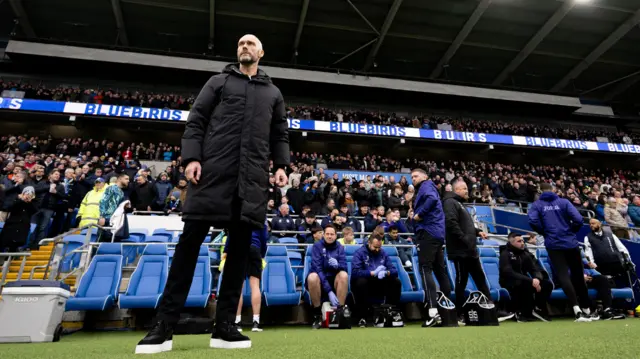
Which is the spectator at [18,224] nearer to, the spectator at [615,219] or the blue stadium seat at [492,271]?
the blue stadium seat at [492,271]

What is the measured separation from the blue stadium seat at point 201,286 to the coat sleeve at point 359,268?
70.7 inches

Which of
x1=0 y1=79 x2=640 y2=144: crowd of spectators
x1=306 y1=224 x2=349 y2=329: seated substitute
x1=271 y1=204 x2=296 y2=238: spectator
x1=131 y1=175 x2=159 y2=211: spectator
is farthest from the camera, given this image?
x1=0 y1=79 x2=640 y2=144: crowd of spectators

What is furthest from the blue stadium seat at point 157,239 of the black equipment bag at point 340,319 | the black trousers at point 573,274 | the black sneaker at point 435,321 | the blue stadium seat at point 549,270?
the blue stadium seat at point 549,270

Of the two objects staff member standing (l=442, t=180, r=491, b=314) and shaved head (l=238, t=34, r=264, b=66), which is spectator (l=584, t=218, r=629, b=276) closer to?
staff member standing (l=442, t=180, r=491, b=314)

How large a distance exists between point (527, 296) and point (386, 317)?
202 cm

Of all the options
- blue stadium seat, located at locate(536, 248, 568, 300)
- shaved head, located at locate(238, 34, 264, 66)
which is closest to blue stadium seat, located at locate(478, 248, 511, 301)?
blue stadium seat, located at locate(536, 248, 568, 300)

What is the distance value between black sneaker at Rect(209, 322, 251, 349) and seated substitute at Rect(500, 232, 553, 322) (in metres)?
4.19

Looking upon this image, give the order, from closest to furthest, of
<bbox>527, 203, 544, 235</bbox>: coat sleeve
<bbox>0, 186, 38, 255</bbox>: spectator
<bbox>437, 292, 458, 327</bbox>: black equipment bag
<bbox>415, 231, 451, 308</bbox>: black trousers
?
<bbox>437, 292, 458, 327</bbox>: black equipment bag < <bbox>415, 231, 451, 308</bbox>: black trousers < <bbox>527, 203, 544, 235</bbox>: coat sleeve < <bbox>0, 186, 38, 255</bbox>: spectator

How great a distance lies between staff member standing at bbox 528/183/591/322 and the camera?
3896mm

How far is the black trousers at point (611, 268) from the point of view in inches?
211

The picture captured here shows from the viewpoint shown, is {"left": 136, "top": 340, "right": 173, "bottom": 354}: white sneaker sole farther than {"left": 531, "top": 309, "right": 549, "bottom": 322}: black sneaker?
No

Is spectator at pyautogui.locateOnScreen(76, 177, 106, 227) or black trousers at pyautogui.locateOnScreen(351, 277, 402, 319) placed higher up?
spectator at pyautogui.locateOnScreen(76, 177, 106, 227)

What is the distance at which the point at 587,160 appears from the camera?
20828mm

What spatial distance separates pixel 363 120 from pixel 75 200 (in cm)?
1296
